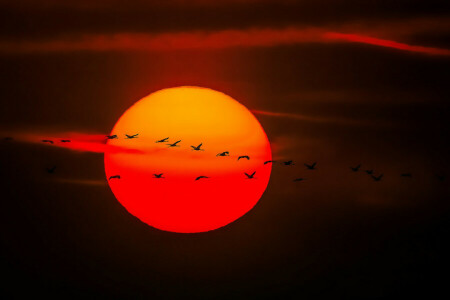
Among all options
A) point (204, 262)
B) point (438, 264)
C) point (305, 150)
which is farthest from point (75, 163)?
point (438, 264)

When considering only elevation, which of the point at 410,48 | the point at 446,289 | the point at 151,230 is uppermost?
the point at 410,48

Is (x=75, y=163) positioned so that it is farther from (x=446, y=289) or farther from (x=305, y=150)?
(x=446, y=289)

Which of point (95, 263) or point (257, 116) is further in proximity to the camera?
point (95, 263)

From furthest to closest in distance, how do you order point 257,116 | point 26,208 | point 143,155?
1. point 26,208
2. point 257,116
3. point 143,155

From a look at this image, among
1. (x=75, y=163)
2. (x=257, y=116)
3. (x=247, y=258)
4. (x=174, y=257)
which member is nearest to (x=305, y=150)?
(x=257, y=116)

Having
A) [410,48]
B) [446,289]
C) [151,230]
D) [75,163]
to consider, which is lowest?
[446,289]

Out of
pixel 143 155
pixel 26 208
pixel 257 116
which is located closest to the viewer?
pixel 143 155

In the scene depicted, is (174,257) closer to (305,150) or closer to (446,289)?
(305,150)

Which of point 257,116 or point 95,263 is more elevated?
point 257,116

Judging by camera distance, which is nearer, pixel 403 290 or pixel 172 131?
pixel 172 131
